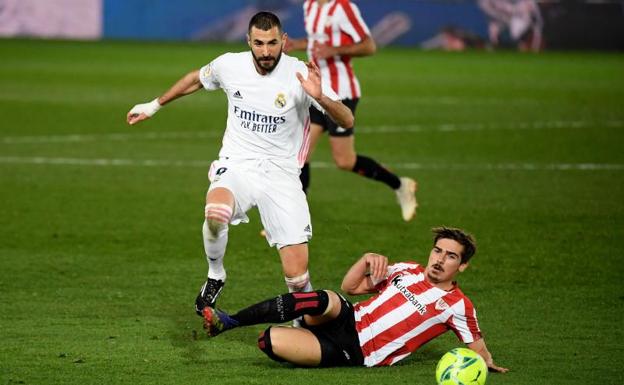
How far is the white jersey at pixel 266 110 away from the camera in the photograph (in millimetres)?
8055

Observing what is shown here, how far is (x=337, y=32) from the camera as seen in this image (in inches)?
509

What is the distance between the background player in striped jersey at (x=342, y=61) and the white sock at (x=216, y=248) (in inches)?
173

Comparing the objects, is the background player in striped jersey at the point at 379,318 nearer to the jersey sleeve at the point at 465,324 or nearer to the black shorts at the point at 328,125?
the jersey sleeve at the point at 465,324

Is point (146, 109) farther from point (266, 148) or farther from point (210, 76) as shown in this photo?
point (266, 148)

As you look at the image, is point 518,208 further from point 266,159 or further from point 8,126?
point 8,126

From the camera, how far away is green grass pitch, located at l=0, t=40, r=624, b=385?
751cm

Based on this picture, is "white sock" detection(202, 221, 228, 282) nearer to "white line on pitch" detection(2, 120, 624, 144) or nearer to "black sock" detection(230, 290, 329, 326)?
"black sock" detection(230, 290, 329, 326)

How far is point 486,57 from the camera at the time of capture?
1569 inches

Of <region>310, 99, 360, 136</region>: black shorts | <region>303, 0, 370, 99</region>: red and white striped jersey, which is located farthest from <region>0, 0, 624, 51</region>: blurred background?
<region>310, 99, 360, 136</region>: black shorts

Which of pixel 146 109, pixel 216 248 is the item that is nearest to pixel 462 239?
pixel 216 248

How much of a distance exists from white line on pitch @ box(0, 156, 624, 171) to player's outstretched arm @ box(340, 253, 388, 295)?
8.61 metres

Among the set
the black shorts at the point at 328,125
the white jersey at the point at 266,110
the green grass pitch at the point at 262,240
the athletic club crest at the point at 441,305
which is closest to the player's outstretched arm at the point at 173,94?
the white jersey at the point at 266,110

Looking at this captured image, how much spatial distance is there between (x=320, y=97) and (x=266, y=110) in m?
0.56

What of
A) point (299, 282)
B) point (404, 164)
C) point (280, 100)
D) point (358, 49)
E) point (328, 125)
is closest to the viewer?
point (299, 282)
